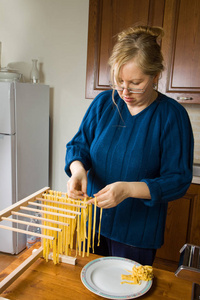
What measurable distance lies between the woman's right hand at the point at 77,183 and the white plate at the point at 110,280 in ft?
0.79

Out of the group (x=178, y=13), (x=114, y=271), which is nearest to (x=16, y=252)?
(x=114, y=271)

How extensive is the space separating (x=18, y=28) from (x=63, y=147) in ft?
4.46

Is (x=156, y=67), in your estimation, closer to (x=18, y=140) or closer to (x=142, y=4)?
(x=142, y=4)

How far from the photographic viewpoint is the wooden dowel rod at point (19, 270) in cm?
82

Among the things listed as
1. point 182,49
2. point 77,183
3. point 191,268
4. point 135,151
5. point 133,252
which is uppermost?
point 182,49

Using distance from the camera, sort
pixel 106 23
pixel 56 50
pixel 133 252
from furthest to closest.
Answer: pixel 56 50 < pixel 106 23 < pixel 133 252

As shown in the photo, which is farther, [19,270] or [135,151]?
[135,151]

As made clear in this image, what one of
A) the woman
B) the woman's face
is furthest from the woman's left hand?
the woman's face

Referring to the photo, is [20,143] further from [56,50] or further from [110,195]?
[110,195]

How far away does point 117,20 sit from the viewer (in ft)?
7.07

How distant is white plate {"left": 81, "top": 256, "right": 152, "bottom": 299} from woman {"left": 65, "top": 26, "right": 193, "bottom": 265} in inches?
8.2

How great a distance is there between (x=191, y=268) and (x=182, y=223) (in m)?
1.46

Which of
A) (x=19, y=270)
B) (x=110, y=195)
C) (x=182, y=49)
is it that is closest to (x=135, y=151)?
(x=110, y=195)

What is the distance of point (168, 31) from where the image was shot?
6.67 ft
